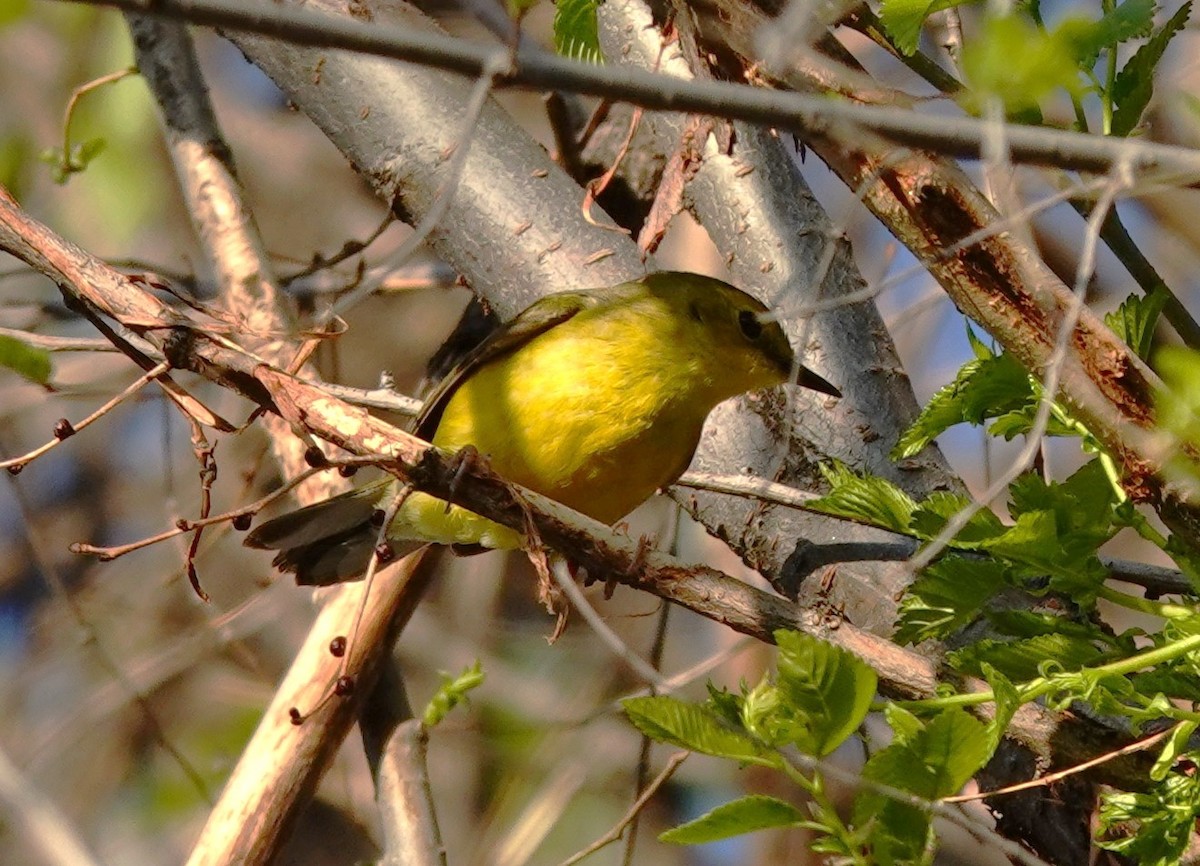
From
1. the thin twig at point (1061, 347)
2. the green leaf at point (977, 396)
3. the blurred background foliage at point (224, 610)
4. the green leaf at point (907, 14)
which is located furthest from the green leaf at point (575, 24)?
the blurred background foliage at point (224, 610)

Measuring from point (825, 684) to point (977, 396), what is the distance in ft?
2.40

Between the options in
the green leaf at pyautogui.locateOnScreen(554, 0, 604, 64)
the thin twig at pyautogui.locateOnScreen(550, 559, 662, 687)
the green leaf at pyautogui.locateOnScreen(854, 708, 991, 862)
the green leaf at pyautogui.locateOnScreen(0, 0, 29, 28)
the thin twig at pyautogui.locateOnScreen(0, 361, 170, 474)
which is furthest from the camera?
the green leaf at pyautogui.locateOnScreen(0, 0, 29, 28)

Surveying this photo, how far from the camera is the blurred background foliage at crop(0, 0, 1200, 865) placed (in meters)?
5.50

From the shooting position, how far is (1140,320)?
220 centimetres

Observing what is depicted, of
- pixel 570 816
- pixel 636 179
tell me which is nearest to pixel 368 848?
pixel 570 816

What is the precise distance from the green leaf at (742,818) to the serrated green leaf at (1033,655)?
47 centimetres

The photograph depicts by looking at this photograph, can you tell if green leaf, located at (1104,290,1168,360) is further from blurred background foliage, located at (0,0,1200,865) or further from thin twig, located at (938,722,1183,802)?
blurred background foliage, located at (0,0,1200,865)

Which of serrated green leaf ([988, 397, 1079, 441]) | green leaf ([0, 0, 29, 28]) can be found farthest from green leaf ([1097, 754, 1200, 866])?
green leaf ([0, 0, 29, 28])

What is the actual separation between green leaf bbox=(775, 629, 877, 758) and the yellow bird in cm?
171

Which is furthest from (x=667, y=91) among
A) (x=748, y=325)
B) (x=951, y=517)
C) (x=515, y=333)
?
(x=748, y=325)

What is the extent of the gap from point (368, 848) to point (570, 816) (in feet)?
2.71

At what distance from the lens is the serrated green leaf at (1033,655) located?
6.77 feet

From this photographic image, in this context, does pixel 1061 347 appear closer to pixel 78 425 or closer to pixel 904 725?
pixel 904 725

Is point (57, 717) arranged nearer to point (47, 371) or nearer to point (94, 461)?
point (94, 461)
